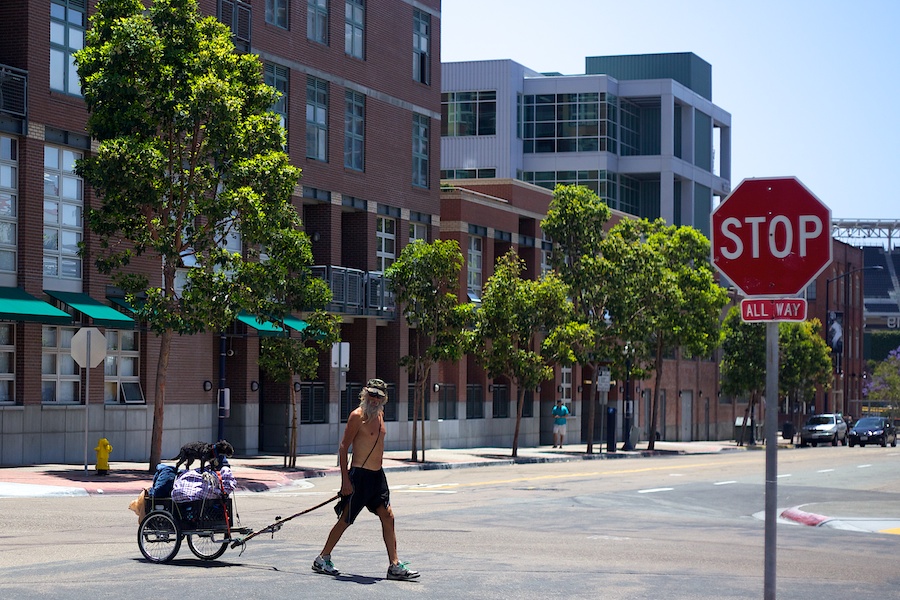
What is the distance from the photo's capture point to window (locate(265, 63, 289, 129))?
39188mm

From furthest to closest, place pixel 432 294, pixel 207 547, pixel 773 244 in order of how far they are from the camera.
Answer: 1. pixel 432 294
2. pixel 207 547
3. pixel 773 244

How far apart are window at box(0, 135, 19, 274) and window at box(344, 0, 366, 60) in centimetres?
1555

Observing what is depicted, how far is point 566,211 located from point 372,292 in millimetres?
9702

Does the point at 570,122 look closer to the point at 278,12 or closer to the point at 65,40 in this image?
the point at 278,12

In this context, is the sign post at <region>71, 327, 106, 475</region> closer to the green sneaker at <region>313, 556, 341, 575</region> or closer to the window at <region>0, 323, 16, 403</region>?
the window at <region>0, 323, 16, 403</region>

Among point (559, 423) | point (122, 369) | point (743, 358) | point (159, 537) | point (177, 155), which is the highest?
point (177, 155)

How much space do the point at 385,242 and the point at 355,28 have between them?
700 cm

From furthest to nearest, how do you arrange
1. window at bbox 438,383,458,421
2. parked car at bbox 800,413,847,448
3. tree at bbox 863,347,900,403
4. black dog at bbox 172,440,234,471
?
tree at bbox 863,347,900,403 → parked car at bbox 800,413,847,448 → window at bbox 438,383,458,421 → black dog at bbox 172,440,234,471

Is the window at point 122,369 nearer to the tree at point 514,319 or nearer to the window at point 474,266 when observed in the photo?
the tree at point 514,319

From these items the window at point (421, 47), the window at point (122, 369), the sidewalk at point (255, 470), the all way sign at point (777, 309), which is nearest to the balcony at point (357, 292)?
the sidewalk at point (255, 470)

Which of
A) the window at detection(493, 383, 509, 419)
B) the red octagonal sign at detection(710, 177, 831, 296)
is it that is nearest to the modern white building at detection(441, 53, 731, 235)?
the window at detection(493, 383, 509, 419)

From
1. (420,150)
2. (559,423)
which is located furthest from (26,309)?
(559,423)

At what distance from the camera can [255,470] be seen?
31203 mm

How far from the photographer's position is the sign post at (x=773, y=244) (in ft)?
24.1
